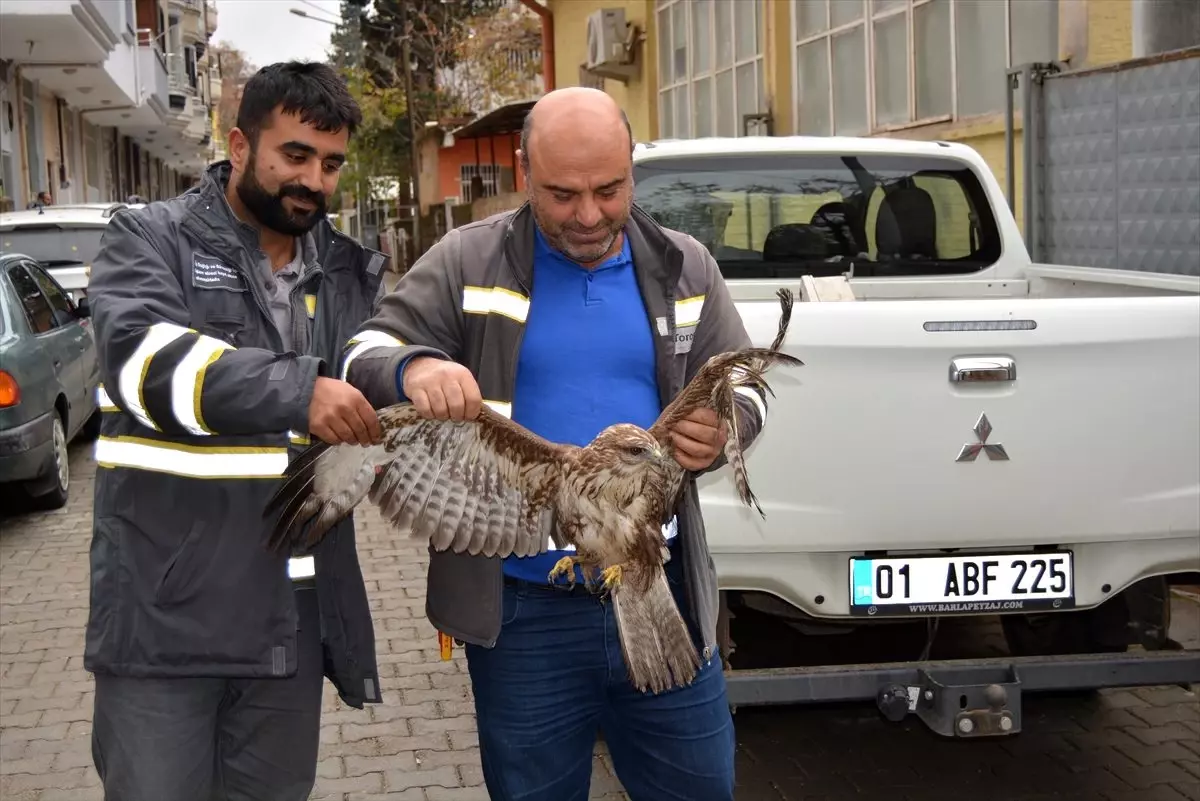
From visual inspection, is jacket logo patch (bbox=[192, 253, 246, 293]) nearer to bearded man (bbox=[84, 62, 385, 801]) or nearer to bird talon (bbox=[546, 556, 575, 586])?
bearded man (bbox=[84, 62, 385, 801])

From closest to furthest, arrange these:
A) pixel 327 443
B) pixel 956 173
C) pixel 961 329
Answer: pixel 327 443 < pixel 961 329 < pixel 956 173

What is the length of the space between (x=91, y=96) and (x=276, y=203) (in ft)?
104

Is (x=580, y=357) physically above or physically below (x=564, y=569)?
above

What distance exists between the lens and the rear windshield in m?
6.00

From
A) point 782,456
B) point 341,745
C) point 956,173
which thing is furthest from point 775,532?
point 956,173

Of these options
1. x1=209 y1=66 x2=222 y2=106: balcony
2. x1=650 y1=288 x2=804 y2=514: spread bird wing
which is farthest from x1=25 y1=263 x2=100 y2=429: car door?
x1=209 y1=66 x2=222 y2=106: balcony

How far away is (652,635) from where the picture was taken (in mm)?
2898

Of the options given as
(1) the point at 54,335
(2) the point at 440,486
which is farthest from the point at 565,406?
(1) the point at 54,335

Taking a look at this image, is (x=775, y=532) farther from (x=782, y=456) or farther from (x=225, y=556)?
(x=225, y=556)

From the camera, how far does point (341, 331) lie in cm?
320

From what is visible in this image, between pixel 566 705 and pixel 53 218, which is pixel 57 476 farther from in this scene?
pixel 566 705

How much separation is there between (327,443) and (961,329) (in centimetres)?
201

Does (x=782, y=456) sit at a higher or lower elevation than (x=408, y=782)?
higher

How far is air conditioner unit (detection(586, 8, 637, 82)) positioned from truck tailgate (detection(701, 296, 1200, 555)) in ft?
66.5
